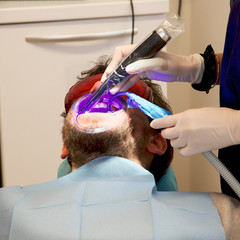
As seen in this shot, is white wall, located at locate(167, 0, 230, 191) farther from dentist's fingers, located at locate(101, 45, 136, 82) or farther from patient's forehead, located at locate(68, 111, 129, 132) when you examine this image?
patient's forehead, located at locate(68, 111, 129, 132)

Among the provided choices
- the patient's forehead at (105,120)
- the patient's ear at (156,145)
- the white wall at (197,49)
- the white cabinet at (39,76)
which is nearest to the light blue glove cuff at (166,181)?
the patient's ear at (156,145)

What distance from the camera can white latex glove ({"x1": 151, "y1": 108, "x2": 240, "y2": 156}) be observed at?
1.03 metres

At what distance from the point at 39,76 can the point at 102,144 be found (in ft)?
2.54

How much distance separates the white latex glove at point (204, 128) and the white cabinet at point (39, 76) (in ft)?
2.61

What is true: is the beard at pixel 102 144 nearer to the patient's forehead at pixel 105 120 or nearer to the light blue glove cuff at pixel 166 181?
the patient's forehead at pixel 105 120

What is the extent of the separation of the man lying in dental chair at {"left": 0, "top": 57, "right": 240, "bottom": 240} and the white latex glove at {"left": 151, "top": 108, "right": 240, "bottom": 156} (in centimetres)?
14

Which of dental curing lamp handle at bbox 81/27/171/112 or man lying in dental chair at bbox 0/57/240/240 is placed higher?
dental curing lamp handle at bbox 81/27/171/112

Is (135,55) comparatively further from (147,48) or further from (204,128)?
(204,128)

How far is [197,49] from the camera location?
2.22m

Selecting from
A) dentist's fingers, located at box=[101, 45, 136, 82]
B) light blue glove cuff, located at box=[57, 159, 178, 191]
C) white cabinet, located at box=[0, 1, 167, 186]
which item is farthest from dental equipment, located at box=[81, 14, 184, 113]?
white cabinet, located at box=[0, 1, 167, 186]

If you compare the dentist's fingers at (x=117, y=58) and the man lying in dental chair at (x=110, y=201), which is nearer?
the man lying in dental chair at (x=110, y=201)

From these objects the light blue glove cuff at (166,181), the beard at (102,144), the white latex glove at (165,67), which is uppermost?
the white latex glove at (165,67)

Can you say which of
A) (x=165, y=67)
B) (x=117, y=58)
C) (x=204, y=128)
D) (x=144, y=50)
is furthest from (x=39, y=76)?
(x=204, y=128)

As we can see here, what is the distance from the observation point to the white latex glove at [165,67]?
1.23m
